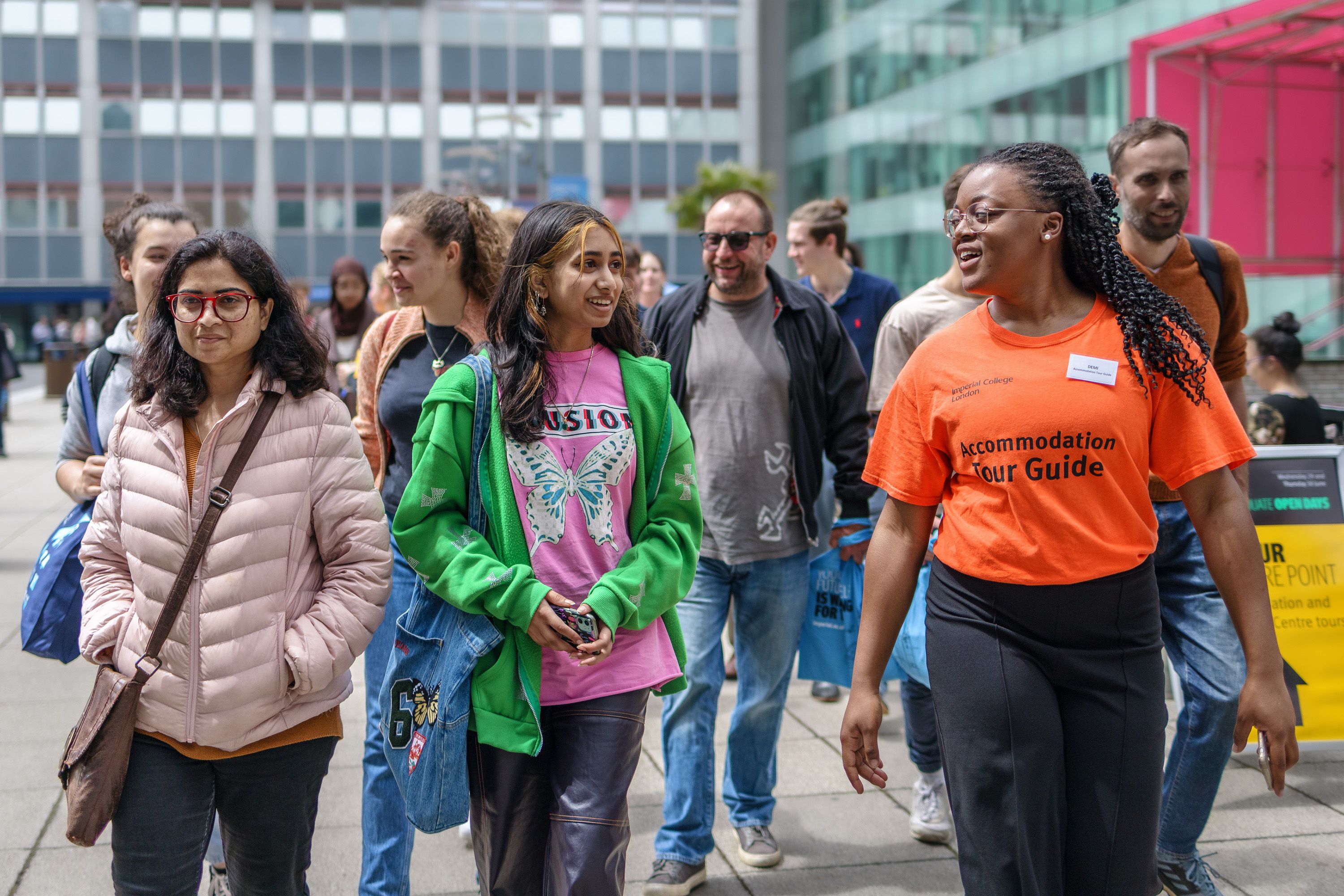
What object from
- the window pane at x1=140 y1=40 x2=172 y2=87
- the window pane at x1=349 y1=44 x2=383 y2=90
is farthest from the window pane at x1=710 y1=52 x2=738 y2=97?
the window pane at x1=140 y1=40 x2=172 y2=87

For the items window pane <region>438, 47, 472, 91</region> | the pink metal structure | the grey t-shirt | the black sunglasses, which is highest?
window pane <region>438, 47, 472, 91</region>

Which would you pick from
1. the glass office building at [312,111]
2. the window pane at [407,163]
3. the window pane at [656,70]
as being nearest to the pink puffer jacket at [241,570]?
the glass office building at [312,111]

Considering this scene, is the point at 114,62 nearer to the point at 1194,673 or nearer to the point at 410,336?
the point at 410,336

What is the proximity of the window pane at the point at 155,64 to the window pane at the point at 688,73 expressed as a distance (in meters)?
18.1

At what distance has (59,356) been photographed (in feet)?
96.0

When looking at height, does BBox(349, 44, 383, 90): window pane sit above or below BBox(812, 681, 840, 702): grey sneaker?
above

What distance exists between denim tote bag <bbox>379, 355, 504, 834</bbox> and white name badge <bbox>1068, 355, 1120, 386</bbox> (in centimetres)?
130

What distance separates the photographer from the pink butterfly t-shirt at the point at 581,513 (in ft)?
9.56

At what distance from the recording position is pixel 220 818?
117 inches

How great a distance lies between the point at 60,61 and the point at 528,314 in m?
48.2

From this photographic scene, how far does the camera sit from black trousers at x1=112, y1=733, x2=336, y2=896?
9.06ft

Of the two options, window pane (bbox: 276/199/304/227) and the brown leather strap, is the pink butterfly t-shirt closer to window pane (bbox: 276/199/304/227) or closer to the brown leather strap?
the brown leather strap

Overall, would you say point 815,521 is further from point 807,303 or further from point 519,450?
point 519,450

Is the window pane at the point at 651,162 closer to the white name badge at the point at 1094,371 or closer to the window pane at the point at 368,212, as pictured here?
the window pane at the point at 368,212
